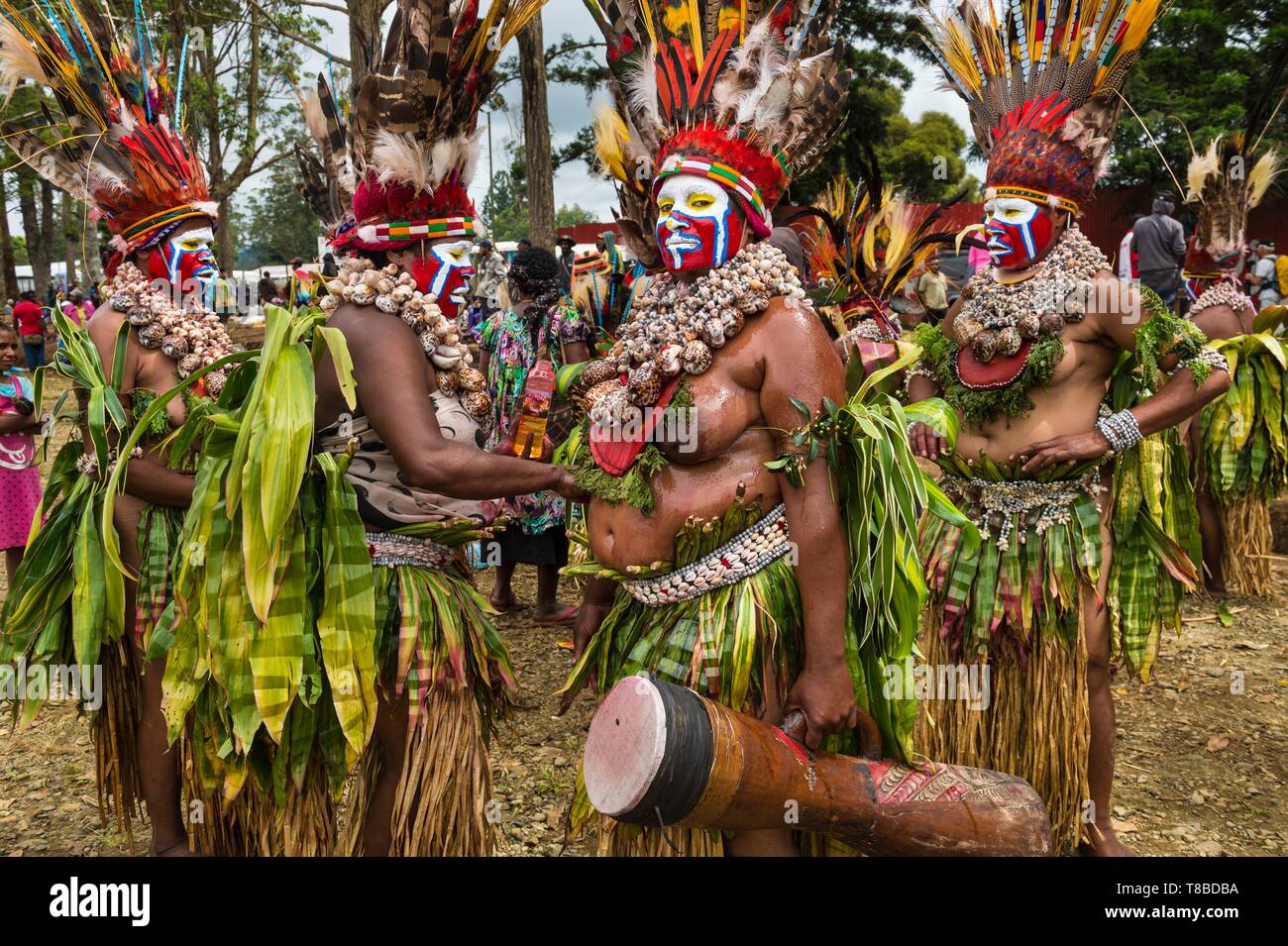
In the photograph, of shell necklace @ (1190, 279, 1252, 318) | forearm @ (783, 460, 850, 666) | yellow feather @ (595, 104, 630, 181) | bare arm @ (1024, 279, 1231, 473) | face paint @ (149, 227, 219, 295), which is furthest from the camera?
shell necklace @ (1190, 279, 1252, 318)

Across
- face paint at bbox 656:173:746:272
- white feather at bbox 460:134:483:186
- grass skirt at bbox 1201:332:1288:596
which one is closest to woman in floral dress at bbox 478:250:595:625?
white feather at bbox 460:134:483:186

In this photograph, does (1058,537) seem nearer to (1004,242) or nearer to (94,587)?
(1004,242)

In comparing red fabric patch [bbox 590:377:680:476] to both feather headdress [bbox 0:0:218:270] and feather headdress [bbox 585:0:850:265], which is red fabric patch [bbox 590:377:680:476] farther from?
feather headdress [bbox 0:0:218:270]

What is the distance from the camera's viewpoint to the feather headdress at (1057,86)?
10.7ft

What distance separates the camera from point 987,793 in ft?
7.60

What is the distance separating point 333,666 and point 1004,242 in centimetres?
260

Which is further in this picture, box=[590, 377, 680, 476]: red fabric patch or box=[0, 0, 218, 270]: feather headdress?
box=[0, 0, 218, 270]: feather headdress

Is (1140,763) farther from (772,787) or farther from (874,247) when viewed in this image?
(874,247)

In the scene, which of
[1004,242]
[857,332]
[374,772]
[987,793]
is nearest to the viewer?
[987,793]

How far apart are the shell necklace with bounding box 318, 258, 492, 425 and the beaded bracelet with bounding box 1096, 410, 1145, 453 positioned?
204 cm

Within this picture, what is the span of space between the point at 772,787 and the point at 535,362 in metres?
4.02

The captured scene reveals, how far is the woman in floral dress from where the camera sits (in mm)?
5652

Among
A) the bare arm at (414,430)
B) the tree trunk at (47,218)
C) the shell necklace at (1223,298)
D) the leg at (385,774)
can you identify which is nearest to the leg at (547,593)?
the leg at (385,774)
